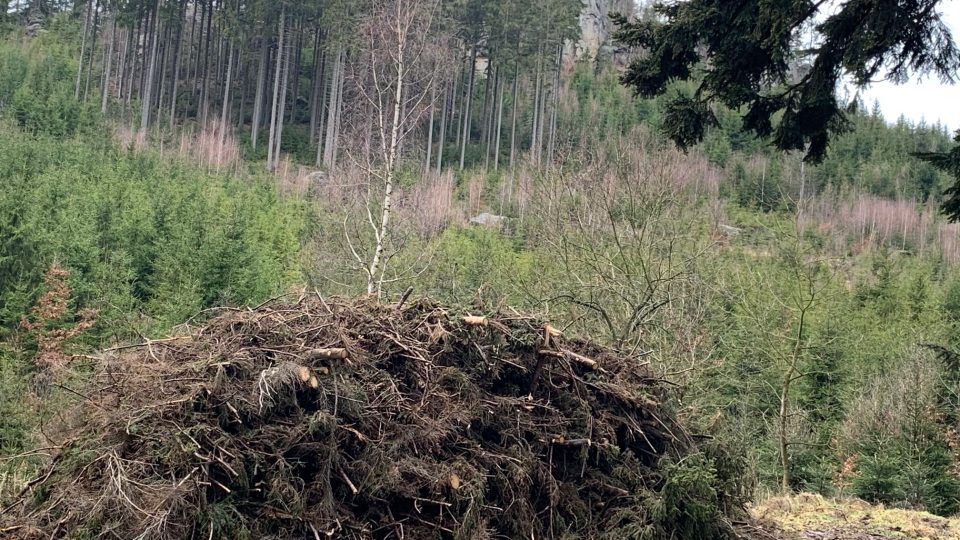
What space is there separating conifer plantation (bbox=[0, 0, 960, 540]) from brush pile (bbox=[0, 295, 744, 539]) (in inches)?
1.0

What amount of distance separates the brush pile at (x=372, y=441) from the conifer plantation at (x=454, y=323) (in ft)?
0.08

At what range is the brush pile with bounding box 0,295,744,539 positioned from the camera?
16.5 ft

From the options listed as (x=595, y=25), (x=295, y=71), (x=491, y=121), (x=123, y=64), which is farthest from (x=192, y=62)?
(x=595, y=25)

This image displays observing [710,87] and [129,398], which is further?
[710,87]

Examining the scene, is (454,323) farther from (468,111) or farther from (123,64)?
(123,64)

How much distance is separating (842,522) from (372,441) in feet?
19.5

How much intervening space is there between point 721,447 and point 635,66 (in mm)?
3378

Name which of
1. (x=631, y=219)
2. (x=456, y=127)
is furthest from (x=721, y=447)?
(x=456, y=127)

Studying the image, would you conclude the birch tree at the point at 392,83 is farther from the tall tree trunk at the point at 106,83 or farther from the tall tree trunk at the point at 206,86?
the tall tree trunk at the point at 106,83

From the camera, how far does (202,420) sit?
17.2 feet

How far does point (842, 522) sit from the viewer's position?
28.5 ft

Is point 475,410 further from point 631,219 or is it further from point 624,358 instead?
point 631,219

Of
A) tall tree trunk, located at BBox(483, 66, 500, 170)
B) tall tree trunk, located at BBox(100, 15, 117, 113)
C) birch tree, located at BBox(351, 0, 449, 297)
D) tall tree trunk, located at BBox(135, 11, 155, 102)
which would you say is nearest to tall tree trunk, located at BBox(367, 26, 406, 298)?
birch tree, located at BBox(351, 0, 449, 297)

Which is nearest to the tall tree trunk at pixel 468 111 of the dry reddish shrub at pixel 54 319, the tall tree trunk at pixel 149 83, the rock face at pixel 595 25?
the tall tree trunk at pixel 149 83
